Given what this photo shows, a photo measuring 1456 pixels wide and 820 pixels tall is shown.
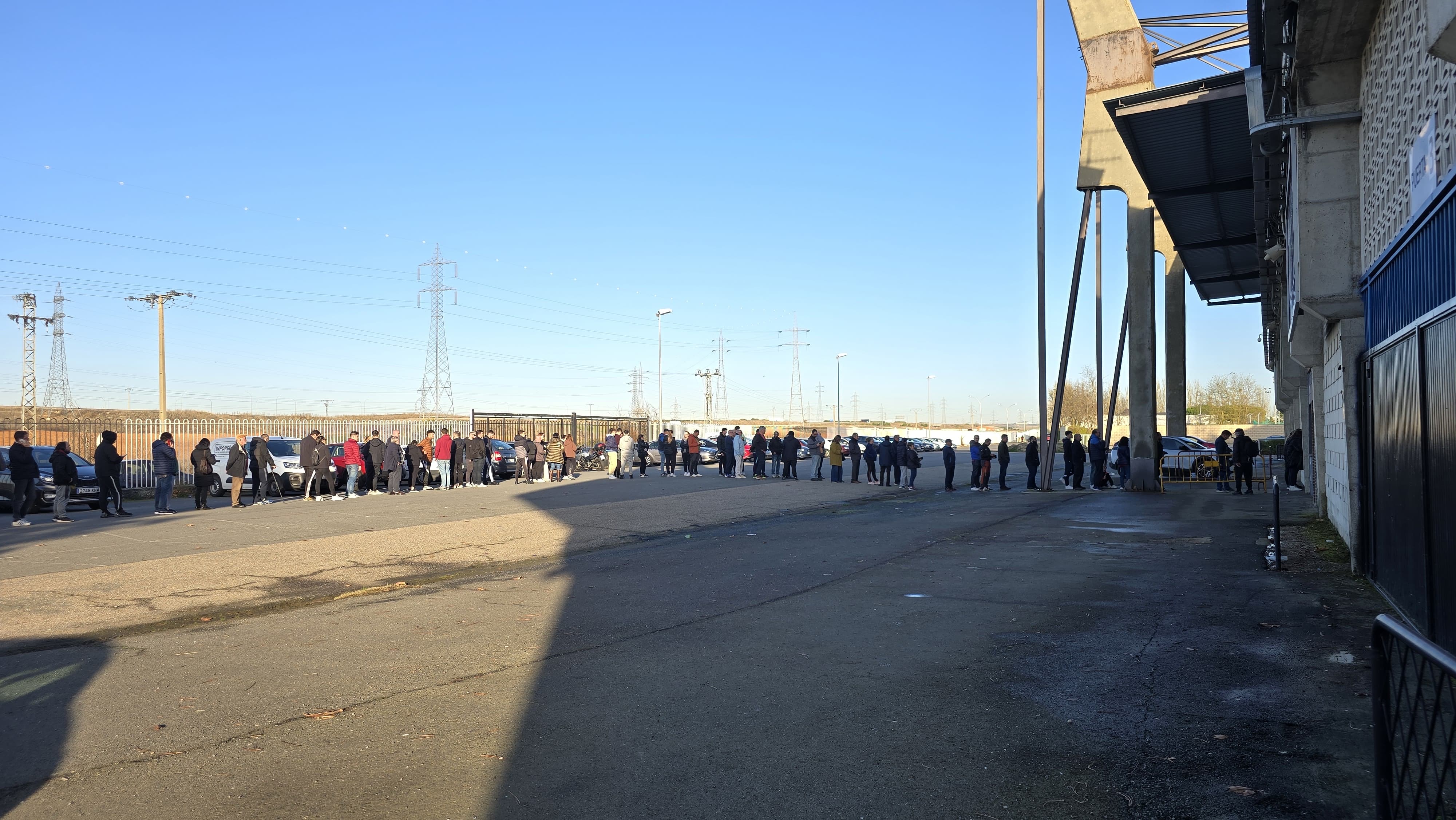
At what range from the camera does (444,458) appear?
26.4 metres

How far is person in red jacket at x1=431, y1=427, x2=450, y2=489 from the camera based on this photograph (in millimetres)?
26391

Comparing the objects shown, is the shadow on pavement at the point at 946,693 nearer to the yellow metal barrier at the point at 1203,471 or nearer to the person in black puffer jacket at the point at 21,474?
the person in black puffer jacket at the point at 21,474

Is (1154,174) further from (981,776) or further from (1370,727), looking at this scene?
(981,776)

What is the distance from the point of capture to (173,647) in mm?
7750

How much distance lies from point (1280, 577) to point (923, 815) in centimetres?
809

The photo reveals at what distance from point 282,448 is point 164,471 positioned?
25.0ft

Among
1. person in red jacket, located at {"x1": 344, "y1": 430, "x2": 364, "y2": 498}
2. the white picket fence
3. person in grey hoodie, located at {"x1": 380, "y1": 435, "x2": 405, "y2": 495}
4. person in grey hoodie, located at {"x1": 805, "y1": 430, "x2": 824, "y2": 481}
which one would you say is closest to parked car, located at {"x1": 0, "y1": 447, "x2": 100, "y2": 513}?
the white picket fence

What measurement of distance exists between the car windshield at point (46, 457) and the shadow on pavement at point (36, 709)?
16.4 meters

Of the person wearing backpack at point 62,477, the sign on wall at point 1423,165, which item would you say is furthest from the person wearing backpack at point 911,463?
the sign on wall at point 1423,165

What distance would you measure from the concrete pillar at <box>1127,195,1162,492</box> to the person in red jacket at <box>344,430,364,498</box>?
66.5ft

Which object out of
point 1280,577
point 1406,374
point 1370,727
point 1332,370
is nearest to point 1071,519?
point 1332,370

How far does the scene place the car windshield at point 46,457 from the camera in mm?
21766

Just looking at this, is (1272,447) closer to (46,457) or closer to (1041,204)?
(1041,204)

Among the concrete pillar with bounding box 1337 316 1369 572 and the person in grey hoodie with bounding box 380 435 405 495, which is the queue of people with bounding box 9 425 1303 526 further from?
the concrete pillar with bounding box 1337 316 1369 572
